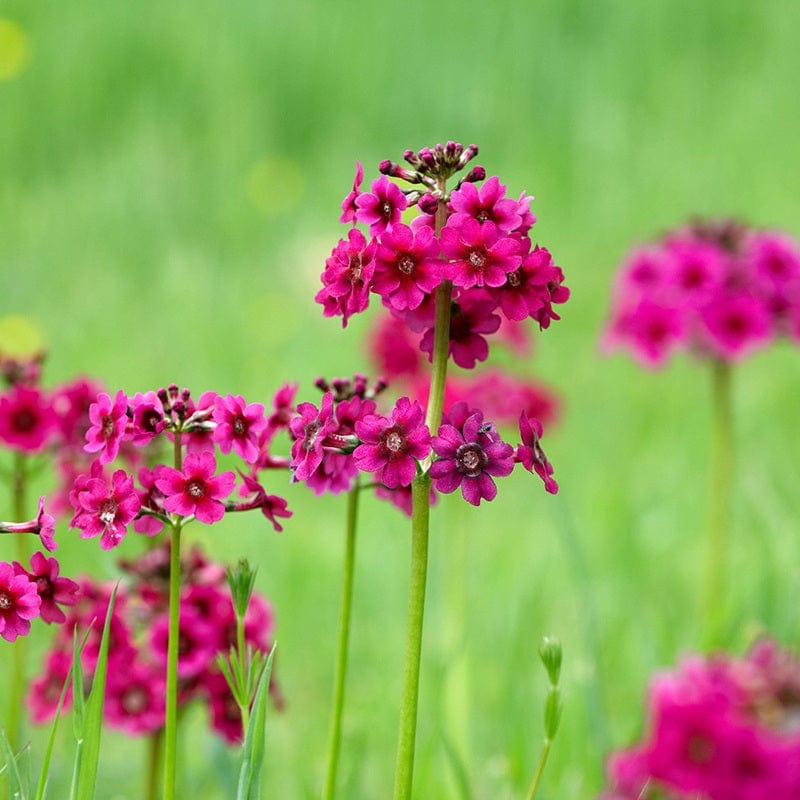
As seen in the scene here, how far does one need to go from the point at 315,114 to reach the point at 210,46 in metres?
0.68

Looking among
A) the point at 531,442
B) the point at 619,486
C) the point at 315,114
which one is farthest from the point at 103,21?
the point at 531,442

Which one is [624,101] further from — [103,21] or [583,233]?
[103,21]

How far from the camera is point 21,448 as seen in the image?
6.62ft

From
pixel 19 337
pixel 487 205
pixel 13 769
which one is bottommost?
pixel 13 769

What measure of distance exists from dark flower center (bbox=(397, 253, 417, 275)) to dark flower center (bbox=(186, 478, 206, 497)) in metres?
0.30

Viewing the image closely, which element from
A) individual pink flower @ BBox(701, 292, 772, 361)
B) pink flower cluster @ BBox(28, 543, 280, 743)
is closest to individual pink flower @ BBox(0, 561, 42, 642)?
pink flower cluster @ BBox(28, 543, 280, 743)

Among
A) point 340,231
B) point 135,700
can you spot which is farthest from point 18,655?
point 340,231

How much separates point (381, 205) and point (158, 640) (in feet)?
2.72

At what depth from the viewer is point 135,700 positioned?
201 centimetres

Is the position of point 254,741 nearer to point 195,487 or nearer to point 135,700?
point 195,487

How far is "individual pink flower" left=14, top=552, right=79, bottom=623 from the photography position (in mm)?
1479

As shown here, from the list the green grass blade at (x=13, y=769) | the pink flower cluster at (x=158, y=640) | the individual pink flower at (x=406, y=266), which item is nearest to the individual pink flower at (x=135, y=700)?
the pink flower cluster at (x=158, y=640)

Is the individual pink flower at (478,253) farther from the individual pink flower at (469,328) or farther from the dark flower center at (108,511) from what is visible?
the dark flower center at (108,511)

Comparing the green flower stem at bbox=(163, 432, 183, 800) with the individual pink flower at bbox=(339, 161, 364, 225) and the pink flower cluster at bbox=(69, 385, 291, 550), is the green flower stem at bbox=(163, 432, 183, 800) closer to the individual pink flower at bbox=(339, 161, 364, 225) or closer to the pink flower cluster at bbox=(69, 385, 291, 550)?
the pink flower cluster at bbox=(69, 385, 291, 550)
